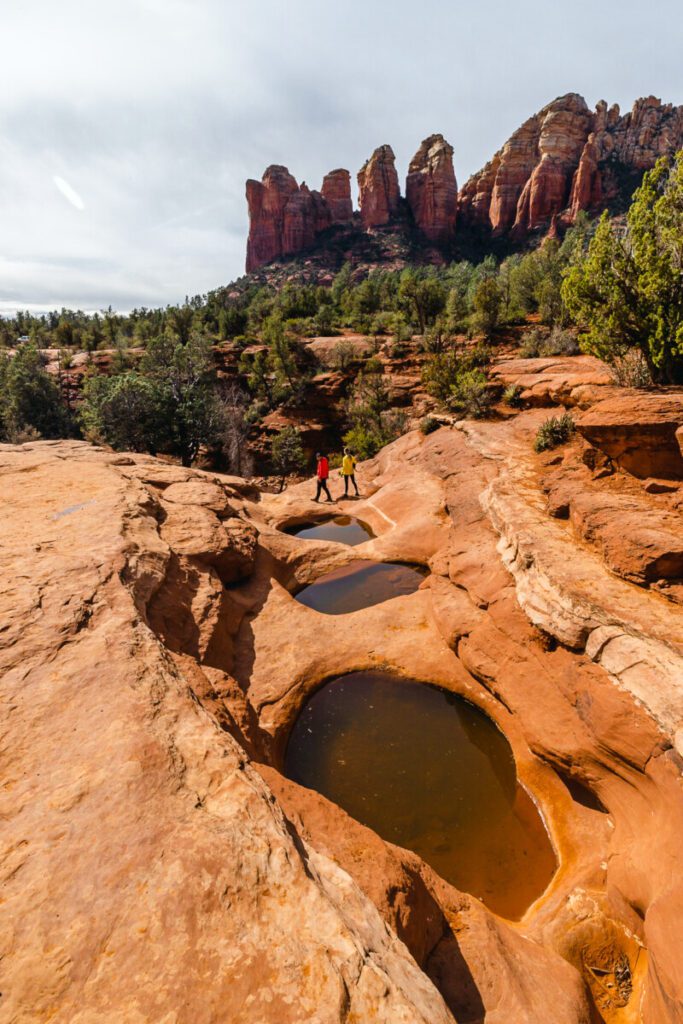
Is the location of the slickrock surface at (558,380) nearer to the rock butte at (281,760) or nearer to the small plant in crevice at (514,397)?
the small plant in crevice at (514,397)

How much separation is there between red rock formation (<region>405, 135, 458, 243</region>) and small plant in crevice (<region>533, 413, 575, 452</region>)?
96.8 metres

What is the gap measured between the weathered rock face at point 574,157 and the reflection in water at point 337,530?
293ft

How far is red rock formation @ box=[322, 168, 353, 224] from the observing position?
3927 inches

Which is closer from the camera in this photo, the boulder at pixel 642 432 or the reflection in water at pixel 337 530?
the boulder at pixel 642 432

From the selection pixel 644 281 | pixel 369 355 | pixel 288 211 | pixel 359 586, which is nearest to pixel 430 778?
pixel 359 586

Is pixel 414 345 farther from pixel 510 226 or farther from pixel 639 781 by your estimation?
pixel 510 226

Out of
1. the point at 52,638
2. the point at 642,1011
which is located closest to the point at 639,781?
the point at 642,1011

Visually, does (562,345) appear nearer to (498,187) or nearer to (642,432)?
(642,432)

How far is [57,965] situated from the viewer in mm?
2199

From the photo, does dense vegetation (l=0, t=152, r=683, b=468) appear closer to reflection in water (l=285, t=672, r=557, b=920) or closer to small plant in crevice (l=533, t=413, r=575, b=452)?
small plant in crevice (l=533, t=413, r=575, b=452)

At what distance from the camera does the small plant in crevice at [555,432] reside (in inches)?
478

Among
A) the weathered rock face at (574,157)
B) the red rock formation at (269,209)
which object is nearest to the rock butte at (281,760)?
the weathered rock face at (574,157)

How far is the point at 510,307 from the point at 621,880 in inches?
1480

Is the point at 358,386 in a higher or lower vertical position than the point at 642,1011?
higher
